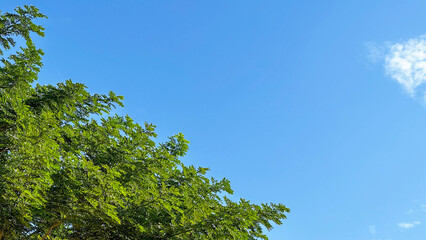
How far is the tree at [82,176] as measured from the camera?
8.92m

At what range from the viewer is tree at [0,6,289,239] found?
8922mm

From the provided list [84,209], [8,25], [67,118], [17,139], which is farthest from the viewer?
[67,118]

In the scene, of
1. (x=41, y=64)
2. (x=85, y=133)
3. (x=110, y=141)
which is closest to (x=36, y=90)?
(x=41, y=64)

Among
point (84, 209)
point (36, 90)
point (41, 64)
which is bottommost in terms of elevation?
point (84, 209)

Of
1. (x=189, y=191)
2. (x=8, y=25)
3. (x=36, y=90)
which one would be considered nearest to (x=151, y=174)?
(x=189, y=191)

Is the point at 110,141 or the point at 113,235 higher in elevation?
the point at 110,141

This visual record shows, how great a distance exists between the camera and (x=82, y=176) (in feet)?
32.0

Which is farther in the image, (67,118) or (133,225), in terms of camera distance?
(67,118)

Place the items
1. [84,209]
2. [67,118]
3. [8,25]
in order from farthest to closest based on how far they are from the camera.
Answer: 1. [67,118]
2. [8,25]
3. [84,209]

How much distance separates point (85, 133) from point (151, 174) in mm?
2838

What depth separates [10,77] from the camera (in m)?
11.1

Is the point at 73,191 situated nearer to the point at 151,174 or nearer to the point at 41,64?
the point at 151,174

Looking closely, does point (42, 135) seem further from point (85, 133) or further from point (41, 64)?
point (41, 64)

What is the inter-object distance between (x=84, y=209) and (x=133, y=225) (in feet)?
5.32
